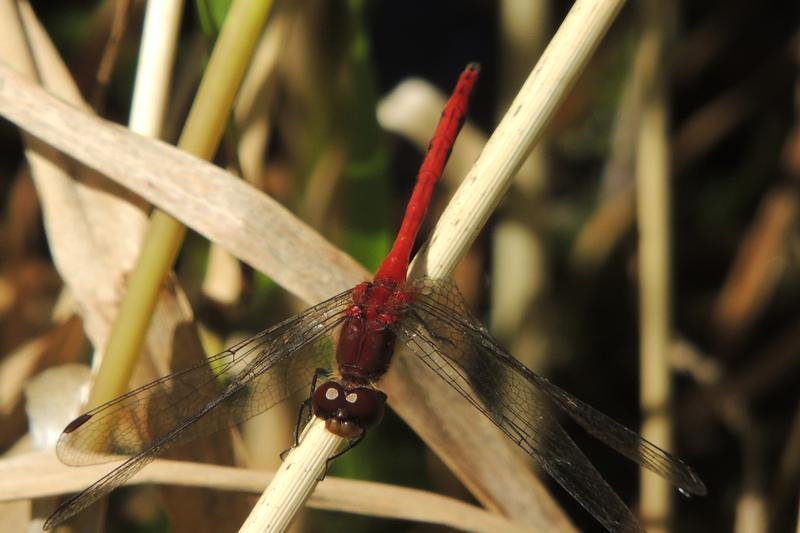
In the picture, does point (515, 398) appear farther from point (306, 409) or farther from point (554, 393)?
point (306, 409)

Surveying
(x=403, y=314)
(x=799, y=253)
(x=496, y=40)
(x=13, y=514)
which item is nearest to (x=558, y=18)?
(x=496, y=40)

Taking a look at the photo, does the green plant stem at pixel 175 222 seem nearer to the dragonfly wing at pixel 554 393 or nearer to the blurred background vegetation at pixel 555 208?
the blurred background vegetation at pixel 555 208

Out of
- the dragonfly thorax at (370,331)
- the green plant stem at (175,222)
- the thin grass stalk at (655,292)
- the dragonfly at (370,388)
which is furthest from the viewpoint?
the thin grass stalk at (655,292)

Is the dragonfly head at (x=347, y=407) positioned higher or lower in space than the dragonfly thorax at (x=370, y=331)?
lower

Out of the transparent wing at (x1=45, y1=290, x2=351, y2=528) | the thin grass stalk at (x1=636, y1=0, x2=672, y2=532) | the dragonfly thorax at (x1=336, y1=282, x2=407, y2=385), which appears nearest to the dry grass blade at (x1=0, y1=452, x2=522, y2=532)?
the transparent wing at (x1=45, y1=290, x2=351, y2=528)

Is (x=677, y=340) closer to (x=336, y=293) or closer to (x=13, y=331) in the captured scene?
(x=336, y=293)

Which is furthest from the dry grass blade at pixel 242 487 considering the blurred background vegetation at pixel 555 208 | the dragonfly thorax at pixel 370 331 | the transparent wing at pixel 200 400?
the blurred background vegetation at pixel 555 208
